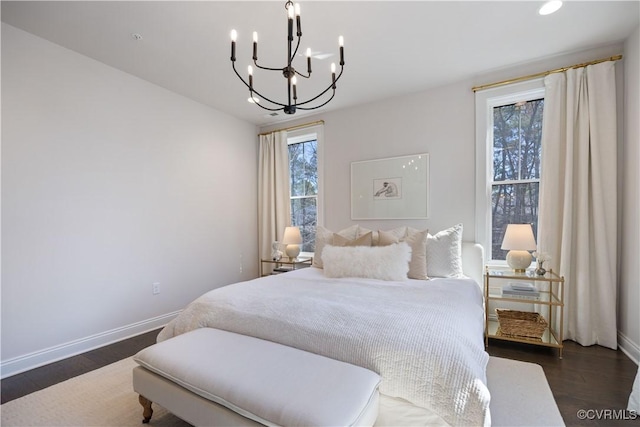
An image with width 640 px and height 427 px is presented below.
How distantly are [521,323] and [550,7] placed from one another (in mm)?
2490

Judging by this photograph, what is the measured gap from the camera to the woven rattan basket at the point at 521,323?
2557mm

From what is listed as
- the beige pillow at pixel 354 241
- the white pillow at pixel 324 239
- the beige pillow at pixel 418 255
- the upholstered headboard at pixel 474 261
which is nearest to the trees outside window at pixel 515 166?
the upholstered headboard at pixel 474 261

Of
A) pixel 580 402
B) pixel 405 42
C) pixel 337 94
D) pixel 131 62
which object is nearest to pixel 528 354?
pixel 580 402

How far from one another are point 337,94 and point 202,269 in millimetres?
2782

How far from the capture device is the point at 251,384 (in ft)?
4.12

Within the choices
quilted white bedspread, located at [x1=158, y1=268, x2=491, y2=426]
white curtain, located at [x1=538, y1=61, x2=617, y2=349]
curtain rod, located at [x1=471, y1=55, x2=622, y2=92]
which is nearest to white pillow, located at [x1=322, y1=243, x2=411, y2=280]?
quilted white bedspread, located at [x1=158, y1=268, x2=491, y2=426]

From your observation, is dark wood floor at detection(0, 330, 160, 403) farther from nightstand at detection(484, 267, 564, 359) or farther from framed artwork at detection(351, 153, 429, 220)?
nightstand at detection(484, 267, 564, 359)

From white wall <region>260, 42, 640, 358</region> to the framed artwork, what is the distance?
0.08 metres

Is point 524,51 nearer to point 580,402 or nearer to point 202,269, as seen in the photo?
point 580,402

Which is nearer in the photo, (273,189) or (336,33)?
(336,33)

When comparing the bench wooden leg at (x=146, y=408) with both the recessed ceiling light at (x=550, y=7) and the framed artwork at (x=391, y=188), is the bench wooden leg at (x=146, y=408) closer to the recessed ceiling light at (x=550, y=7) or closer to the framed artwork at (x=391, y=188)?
the framed artwork at (x=391, y=188)

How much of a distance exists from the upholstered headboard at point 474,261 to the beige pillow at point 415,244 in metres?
0.55

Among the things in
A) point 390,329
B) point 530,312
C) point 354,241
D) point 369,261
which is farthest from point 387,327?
point 530,312

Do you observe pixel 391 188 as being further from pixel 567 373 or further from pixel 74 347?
pixel 74 347
